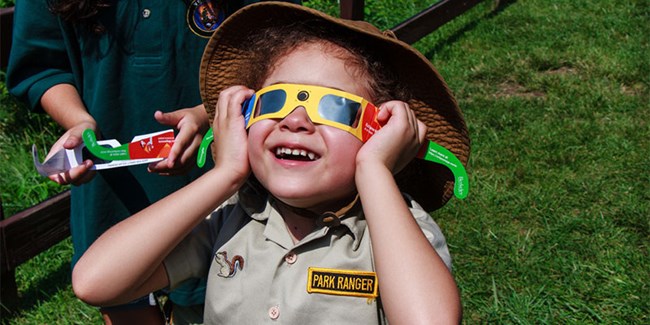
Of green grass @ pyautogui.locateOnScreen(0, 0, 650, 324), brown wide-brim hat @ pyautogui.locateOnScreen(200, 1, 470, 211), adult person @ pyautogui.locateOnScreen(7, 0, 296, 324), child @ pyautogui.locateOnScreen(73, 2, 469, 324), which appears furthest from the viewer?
green grass @ pyautogui.locateOnScreen(0, 0, 650, 324)

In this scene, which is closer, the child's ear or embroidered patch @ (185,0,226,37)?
the child's ear

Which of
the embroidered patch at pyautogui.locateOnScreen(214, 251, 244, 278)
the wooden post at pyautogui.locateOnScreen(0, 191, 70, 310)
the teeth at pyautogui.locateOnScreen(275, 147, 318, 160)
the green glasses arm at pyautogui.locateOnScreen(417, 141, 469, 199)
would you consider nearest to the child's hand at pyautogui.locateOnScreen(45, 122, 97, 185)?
the embroidered patch at pyautogui.locateOnScreen(214, 251, 244, 278)

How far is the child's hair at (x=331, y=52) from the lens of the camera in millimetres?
2107

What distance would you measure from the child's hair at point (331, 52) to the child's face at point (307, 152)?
0.20ft

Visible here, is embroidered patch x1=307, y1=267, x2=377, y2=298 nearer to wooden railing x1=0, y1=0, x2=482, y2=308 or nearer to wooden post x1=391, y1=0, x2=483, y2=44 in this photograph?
wooden railing x1=0, y1=0, x2=482, y2=308

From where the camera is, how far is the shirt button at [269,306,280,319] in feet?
6.41

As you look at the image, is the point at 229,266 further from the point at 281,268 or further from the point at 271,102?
the point at 271,102

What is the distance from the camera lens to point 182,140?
2260mm

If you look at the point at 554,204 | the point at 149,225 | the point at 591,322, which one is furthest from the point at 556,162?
the point at 149,225

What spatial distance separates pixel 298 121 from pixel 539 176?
3.42m

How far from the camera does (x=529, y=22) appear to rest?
8484mm

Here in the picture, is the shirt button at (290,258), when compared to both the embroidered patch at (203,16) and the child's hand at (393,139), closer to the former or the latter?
the child's hand at (393,139)

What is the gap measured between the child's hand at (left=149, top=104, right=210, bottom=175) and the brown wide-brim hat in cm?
6

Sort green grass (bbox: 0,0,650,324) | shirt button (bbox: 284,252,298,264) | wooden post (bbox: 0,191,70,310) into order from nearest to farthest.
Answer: shirt button (bbox: 284,252,298,264) < green grass (bbox: 0,0,650,324) < wooden post (bbox: 0,191,70,310)
